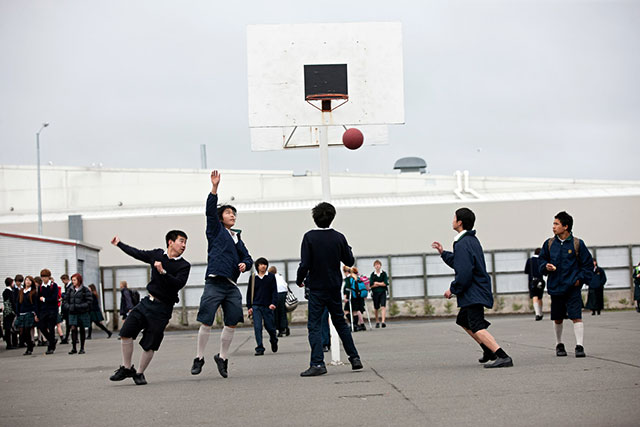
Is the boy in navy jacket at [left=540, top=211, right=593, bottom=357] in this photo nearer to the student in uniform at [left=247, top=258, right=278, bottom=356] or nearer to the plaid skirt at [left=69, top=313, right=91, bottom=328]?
the student in uniform at [left=247, top=258, right=278, bottom=356]

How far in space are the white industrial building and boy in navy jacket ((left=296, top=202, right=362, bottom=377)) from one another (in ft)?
77.8

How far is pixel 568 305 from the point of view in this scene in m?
12.0

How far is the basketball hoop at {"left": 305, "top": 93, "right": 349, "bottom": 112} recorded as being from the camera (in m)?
13.5

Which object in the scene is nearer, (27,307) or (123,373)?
(123,373)

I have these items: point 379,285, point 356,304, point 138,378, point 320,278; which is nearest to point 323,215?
point 320,278

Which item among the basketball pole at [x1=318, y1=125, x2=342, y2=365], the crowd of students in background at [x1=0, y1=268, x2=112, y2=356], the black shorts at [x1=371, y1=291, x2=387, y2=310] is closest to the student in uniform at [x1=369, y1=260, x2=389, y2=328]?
the black shorts at [x1=371, y1=291, x2=387, y2=310]

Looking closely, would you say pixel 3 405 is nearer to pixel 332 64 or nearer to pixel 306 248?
pixel 306 248

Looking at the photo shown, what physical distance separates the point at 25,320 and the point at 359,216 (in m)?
20.2

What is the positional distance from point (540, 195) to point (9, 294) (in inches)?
1070

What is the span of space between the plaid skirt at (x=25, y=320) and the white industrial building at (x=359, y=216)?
1298cm

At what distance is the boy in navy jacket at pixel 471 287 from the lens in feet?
35.5

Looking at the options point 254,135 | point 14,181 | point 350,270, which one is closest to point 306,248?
point 254,135

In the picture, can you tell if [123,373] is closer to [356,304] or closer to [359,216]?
[356,304]

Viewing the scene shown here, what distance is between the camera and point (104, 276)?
34844 millimetres
